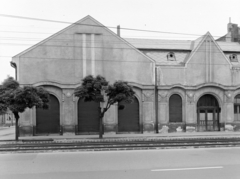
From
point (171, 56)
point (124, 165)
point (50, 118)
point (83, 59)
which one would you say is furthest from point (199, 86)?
point (124, 165)

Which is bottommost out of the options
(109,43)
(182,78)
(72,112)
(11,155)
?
(11,155)

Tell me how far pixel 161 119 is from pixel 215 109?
6.28 m

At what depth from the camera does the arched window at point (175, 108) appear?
26.2 metres

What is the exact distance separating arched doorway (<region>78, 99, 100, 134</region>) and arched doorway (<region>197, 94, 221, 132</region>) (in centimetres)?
1063

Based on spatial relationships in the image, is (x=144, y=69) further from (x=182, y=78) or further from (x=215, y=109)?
(x=215, y=109)

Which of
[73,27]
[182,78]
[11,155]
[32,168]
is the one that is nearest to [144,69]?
[182,78]

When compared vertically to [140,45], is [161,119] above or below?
below

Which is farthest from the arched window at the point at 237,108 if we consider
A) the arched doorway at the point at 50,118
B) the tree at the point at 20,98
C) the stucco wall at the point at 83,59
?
the tree at the point at 20,98

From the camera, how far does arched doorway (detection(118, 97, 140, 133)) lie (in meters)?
25.2

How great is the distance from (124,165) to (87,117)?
48.8ft

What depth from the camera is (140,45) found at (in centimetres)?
2906

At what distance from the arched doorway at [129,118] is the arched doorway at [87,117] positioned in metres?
2.33

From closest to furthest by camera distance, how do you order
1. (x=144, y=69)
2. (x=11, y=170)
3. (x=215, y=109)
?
(x=11, y=170) < (x=144, y=69) < (x=215, y=109)

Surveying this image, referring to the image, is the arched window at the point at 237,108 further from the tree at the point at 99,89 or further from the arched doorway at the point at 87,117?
the arched doorway at the point at 87,117
